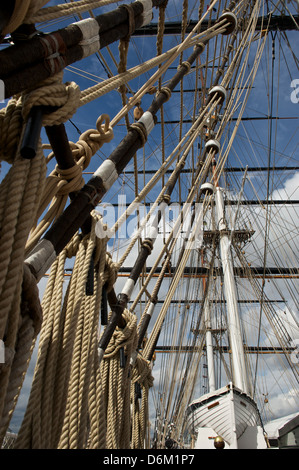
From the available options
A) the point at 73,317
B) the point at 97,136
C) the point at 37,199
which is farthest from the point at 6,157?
the point at 73,317

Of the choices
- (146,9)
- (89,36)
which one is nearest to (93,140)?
(89,36)

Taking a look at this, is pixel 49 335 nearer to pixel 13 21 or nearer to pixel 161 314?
pixel 13 21

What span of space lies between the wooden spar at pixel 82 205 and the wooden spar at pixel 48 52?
1.35 feet

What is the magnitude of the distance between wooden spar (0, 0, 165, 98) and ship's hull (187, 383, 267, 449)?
5736 mm

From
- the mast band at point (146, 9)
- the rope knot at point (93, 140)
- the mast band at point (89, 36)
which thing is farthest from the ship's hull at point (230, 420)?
the mast band at point (89, 36)

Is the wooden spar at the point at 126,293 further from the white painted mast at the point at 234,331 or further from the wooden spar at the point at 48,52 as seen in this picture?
the white painted mast at the point at 234,331

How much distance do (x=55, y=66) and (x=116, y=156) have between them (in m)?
0.69

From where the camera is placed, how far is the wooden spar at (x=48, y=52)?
799mm

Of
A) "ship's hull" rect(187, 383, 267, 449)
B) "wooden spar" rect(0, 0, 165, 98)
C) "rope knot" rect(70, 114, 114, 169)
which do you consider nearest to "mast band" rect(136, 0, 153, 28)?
"wooden spar" rect(0, 0, 165, 98)

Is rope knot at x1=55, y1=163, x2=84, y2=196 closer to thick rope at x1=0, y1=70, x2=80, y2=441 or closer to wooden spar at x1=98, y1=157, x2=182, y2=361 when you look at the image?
thick rope at x1=0, y1=70, x2=80, y2=441

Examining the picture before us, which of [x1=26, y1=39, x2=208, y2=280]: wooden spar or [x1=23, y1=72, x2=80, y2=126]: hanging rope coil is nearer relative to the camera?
[x1=23, y1=72, x2=80, y2=126]: hanging rope coil

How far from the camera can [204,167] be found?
5082 millimetres

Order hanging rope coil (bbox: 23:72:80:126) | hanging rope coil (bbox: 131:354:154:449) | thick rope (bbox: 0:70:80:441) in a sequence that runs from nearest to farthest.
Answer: thick rope (bbox: 0:70:80:441)
hanging rope coil (bbox: 23:72:80:126)
hanging rope coil (bbox: 131:354:154:449)

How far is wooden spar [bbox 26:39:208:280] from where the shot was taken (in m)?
0.96
